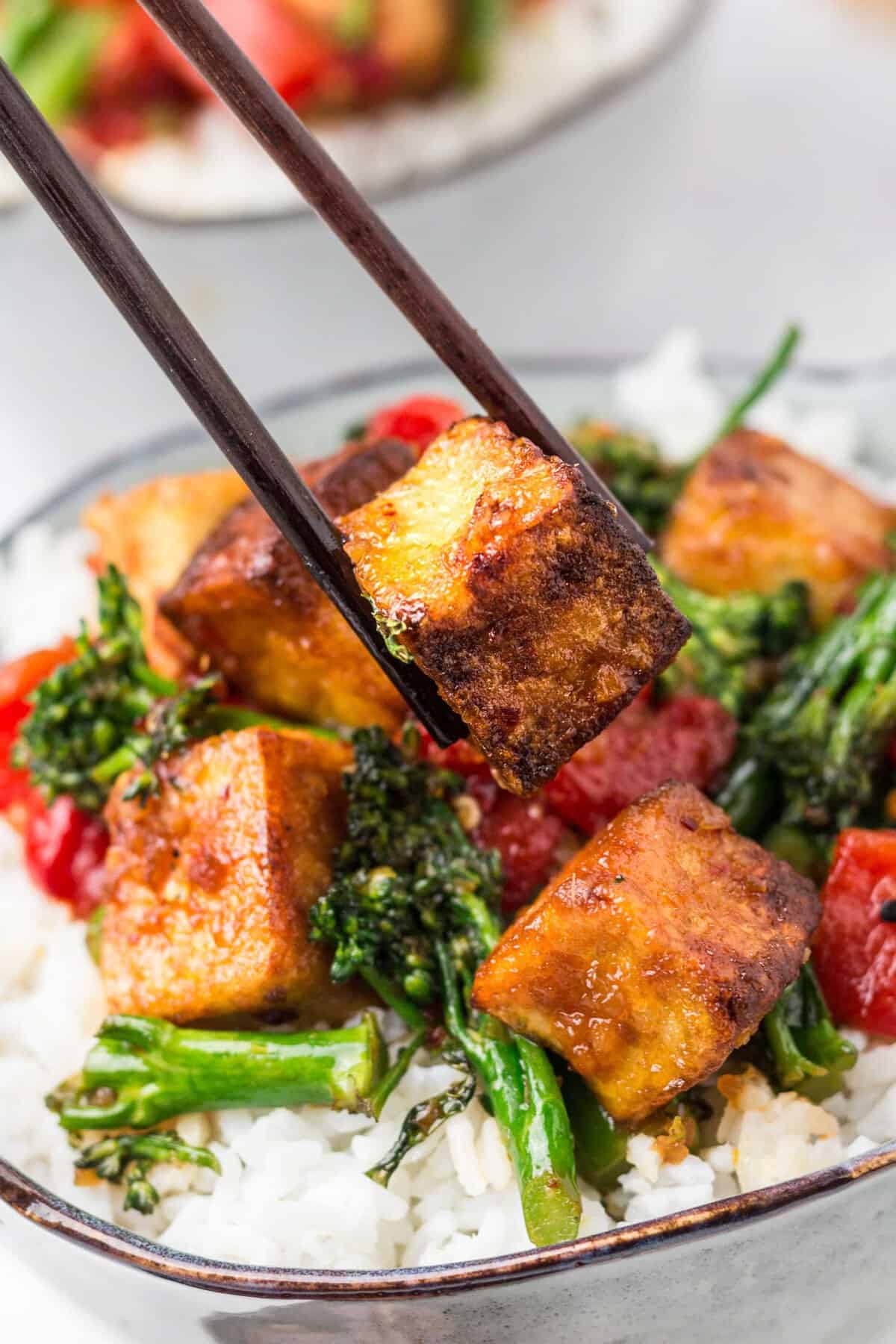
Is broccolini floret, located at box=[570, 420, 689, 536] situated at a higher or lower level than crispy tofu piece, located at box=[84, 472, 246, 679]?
lower

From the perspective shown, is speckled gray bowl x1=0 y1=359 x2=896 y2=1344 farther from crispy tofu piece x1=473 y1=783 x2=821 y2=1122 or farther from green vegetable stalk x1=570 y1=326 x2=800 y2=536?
green vegetable stalk x1=570 y1=326 x2=800 y2=536

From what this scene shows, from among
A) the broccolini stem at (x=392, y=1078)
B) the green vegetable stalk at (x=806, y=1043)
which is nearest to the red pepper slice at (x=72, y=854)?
the broccolini stem at (x=392, y=1078)

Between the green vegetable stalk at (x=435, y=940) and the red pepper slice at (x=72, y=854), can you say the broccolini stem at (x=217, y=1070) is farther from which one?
the red pepper slice at (x=72, y=854)

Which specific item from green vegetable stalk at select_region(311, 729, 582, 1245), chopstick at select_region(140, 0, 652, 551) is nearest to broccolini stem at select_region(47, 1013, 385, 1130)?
green vegetable stalk at select_region(311, 729, 582, 1245)

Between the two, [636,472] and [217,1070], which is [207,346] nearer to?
[217,1070]

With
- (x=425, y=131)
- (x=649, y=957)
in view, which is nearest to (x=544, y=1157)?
(x=649, y=957)

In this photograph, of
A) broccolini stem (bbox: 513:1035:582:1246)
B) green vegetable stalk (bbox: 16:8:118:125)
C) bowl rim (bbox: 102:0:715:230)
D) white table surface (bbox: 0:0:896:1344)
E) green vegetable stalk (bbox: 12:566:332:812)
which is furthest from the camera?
green vegetable stalk (bbox: 16:8:118:125)

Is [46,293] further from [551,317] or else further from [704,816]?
[704,816]
